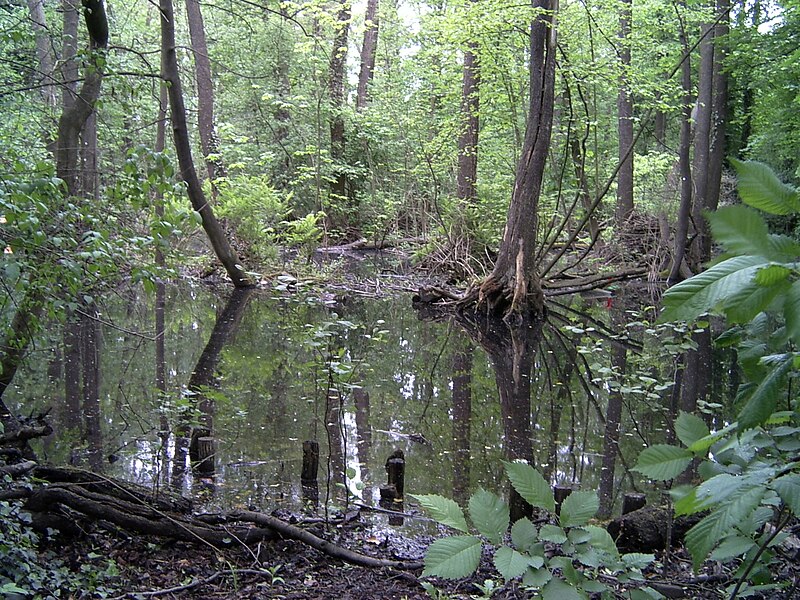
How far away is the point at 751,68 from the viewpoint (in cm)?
1738

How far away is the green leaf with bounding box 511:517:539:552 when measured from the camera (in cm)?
176

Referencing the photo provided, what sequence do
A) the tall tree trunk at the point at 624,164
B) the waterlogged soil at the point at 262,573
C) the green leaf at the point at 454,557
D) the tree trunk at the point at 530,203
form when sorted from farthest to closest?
the tall tree trunk at the point at 624,164 < the tree trunk at the point at 530,203 < the waterlogged soil at the point at 262,573 < the green leaf at the point at 454,557

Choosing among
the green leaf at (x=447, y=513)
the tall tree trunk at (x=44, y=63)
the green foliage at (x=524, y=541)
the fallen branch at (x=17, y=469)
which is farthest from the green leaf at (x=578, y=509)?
the tall tree trunk at (x=44, y=63)

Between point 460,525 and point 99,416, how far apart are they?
18.7 feet

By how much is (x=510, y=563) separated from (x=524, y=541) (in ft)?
0.32

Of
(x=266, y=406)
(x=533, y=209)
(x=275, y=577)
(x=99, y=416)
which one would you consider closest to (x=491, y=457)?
(x=266, y=406)

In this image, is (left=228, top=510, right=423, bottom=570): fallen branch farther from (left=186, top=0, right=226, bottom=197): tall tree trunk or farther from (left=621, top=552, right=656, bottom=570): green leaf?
(left=186, top=0, right=226, bottom=197): tall tree trunk

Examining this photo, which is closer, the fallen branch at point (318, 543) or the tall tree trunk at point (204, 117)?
the fallen branch at point (318, 543)

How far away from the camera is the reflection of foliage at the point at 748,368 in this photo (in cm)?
106

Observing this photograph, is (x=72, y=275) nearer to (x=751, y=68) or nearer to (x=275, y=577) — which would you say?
(x=275, y=577)

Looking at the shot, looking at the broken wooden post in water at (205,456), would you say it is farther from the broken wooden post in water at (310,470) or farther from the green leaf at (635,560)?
the green leaf at (635,560)

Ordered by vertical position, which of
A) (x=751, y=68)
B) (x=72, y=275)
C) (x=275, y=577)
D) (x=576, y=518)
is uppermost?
(x=751, y=68)

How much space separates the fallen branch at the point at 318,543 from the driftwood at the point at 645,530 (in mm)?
1239

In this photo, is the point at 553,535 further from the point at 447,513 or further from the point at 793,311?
the point at 793,311
